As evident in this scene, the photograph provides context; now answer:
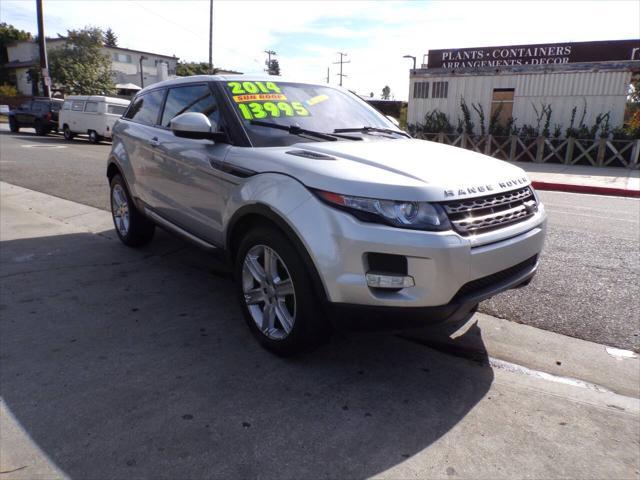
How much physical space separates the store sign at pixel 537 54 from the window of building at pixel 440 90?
1.36 metres

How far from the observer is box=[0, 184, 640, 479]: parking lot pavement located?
7.39 ft

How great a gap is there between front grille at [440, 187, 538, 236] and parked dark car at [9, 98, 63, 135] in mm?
25667

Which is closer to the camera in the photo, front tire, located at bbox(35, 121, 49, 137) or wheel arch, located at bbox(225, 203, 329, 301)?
wheel arch, located at bbox(225, 203, 329, 301)

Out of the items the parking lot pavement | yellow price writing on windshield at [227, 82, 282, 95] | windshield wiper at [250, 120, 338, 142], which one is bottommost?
the parking lot pavement

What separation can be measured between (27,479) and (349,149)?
2.40 meters

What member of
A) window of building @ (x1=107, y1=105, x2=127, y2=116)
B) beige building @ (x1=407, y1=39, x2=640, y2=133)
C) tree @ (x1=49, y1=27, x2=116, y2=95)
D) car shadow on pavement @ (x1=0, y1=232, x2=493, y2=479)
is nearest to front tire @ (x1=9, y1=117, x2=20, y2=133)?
window of building @ (x1=107, y1=105, x2=127, y2=116)

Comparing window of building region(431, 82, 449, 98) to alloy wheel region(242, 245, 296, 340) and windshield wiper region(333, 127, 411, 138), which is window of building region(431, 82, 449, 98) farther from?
alloy wheel region(242, 245, 296, 340)

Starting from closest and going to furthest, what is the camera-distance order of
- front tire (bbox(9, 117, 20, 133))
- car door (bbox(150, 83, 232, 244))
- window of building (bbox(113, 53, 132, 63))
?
car door (bbox(150, 83, 232, 244)) < front tire (bbox(9, 117, 20, 133)) < window of building (bbox(113, 53, 132, 63))

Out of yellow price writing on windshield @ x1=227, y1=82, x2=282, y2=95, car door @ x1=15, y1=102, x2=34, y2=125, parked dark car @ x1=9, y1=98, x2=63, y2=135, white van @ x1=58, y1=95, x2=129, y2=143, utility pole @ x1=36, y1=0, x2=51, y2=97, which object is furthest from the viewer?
utility pole @ x1=36, y1=0, x2=51, y2=97

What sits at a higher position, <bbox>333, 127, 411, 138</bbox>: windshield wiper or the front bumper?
<bbox>333, 127, 411, 138</bbox>: windshield wiper

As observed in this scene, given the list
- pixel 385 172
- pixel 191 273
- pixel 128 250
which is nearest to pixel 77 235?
pixel 128 250

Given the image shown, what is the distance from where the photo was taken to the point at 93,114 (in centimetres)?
2005

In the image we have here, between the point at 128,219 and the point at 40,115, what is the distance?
73.1 ft

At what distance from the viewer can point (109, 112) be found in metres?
19.9
